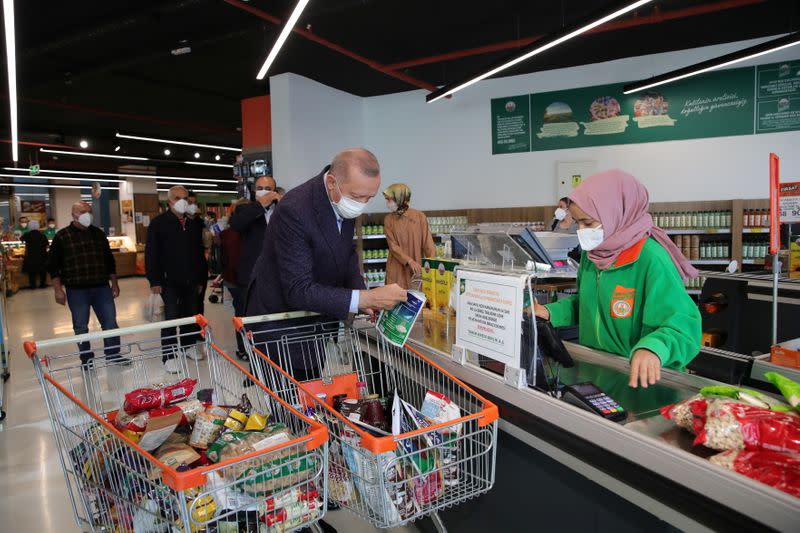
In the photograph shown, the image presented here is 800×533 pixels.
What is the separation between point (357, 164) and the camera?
2070mm

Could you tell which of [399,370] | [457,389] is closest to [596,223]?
[457,389]

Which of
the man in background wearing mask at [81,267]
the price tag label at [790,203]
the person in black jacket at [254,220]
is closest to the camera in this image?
the price tag label at [790,203]

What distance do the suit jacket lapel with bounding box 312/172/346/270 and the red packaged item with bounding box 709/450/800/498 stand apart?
153 cm

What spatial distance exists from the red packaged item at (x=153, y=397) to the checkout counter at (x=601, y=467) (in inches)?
37.8

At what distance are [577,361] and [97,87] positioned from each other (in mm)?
10554

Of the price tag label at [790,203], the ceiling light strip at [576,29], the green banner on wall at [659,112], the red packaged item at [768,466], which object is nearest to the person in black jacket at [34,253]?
the green banner on wall at [659,112]

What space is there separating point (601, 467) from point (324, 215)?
1.36 meters

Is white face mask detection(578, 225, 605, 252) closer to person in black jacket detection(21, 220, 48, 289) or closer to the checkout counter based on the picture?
the checkout counter

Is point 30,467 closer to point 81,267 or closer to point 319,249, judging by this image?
point 81,267

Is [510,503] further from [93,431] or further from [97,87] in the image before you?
[97,87]

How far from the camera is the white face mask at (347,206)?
7.01ft

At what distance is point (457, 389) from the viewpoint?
1923 millimetres

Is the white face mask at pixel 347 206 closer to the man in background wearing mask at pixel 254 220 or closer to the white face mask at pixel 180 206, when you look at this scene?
the man in background wearing mask at pixel 254 220

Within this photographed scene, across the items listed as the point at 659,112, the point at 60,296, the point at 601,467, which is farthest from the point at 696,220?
the point at 60,296
